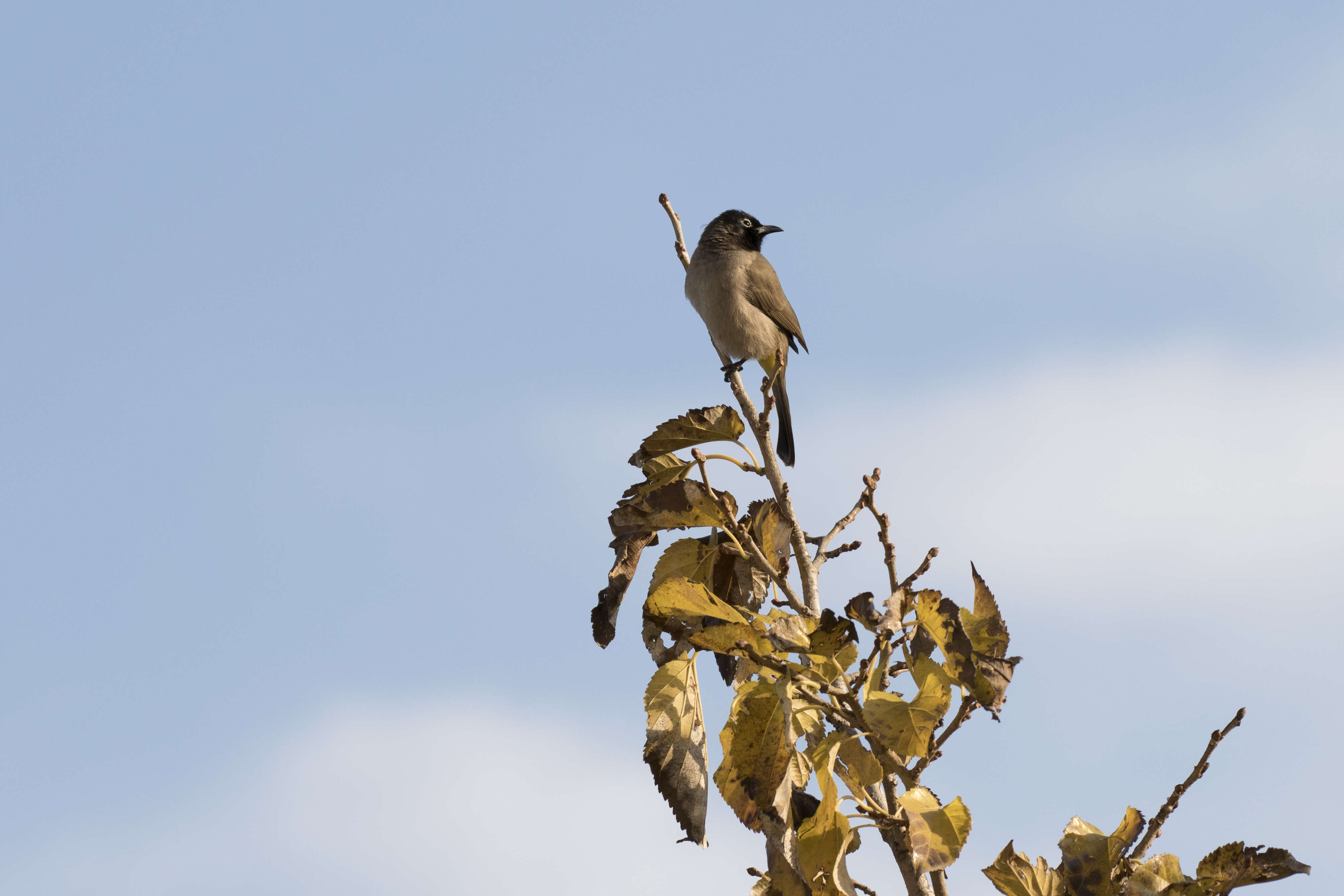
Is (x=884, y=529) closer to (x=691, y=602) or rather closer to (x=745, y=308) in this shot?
(x=691, y=602)

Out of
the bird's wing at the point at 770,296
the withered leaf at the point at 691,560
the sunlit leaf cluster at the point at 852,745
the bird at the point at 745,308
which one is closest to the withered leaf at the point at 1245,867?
the sunlit leaf cluster at the point at 852,745

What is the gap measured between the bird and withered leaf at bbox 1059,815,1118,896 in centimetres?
587

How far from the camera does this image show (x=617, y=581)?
328 cm

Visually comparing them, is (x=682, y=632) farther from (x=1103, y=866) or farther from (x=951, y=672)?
(x=1103, y=866)

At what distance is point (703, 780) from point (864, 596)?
0.68m

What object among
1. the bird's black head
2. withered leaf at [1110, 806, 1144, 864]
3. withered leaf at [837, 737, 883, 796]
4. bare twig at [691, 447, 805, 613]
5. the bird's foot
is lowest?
withered leaf at [1110, 806, 1144, 864]

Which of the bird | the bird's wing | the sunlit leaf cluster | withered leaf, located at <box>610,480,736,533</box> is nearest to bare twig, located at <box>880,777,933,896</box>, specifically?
the sunlit leaf cluster

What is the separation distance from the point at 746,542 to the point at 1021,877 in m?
1.11

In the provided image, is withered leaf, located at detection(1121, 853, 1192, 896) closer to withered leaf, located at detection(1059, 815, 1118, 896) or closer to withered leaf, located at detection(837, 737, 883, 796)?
withered leaf, located at detection(1059, 815, 1118, 896)

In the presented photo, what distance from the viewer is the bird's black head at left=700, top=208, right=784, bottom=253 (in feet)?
33.0

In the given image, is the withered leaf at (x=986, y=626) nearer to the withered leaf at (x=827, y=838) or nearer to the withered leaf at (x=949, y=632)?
the withered leaf at (x=949, y=632)

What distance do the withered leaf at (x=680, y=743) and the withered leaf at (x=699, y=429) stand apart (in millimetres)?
709

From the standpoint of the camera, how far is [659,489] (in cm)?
315

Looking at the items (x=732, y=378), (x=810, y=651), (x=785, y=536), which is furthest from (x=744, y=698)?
(x=732, y=378)
